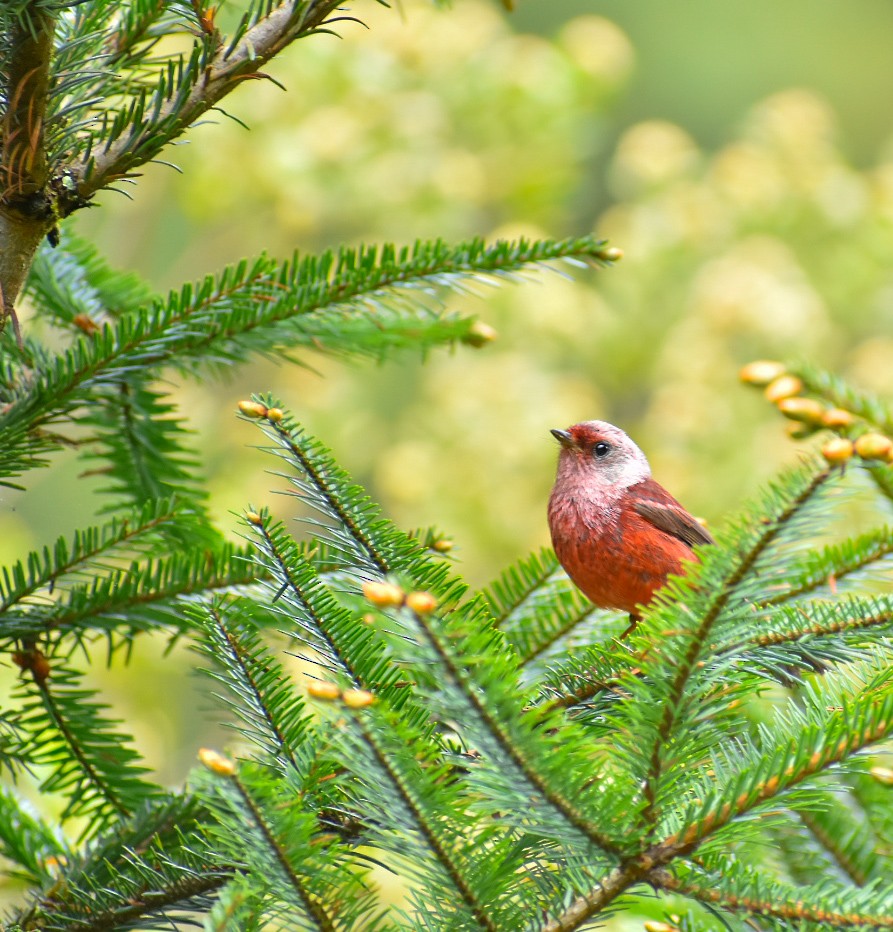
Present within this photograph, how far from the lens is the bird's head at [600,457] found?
266 cm

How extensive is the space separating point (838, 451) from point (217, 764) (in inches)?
22.8

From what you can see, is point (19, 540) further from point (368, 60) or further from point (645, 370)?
point (645, 370)

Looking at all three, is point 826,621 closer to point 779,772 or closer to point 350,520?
point 779,772

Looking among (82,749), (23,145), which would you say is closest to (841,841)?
(82,749)

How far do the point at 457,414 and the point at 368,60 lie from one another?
173 cm

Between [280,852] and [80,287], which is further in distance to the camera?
[80,287]

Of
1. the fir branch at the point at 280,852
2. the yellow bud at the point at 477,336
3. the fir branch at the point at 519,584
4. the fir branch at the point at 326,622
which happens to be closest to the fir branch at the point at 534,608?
the fir branch at the point at 519,584

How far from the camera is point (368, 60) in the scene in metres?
5.07

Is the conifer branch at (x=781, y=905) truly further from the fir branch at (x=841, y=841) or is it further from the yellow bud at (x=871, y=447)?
the fir branch at (x=841, y=841)

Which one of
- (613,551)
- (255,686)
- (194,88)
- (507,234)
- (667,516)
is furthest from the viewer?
(507,234)

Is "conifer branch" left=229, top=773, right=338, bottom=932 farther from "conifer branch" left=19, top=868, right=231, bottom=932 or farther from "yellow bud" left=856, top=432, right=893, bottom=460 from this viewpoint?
"yellow bud" left=856, top=432, right=893, bottom=460

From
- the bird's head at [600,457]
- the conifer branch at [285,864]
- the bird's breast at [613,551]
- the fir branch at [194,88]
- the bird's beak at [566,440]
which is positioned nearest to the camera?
the conifer branch at [285,864]

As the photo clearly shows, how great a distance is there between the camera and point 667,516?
2498 mm

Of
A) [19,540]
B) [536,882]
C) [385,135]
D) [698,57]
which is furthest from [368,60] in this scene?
[698,57]
